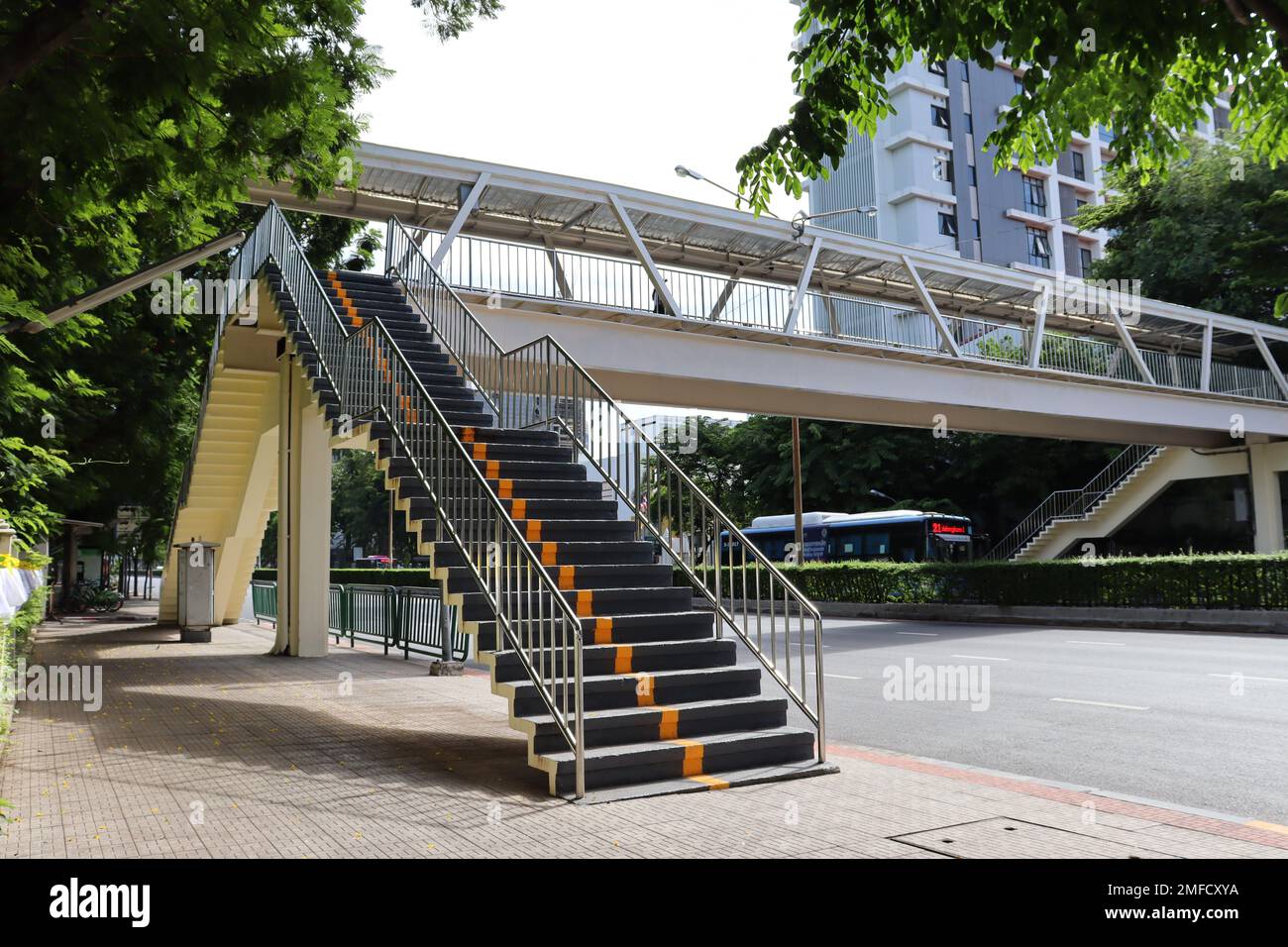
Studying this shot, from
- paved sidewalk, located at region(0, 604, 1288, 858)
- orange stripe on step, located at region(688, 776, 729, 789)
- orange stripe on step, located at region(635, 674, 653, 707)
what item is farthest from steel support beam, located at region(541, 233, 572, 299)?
orange stripe on step, located at region(688, 776, 729, 789)

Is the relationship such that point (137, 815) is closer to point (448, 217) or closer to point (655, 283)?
point (655, 283)

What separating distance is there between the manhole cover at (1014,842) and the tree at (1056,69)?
3732 millimetres

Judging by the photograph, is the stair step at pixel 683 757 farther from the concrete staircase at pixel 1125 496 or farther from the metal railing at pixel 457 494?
the concrete staircase at pixel 1125 496

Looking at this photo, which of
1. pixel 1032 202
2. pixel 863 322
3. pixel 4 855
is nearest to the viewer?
pixel 4 855

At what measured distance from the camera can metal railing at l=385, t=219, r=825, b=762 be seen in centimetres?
851

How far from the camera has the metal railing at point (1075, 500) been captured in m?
38.1

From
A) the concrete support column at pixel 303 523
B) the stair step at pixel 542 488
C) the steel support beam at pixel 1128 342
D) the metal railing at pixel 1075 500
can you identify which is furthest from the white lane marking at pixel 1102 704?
the metal railing at pixel 1075 500

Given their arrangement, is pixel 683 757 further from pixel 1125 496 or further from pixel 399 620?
pixel 1125 496

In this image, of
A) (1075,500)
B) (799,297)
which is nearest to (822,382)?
(799,297)

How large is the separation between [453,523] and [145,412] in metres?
14.2

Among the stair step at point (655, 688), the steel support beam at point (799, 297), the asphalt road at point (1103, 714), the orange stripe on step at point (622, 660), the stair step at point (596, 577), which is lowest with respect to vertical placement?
the asphalt road at point (1103, 714)

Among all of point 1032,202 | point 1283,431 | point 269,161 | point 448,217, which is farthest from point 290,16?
point 1032,202

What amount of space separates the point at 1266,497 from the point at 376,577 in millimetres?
34612
